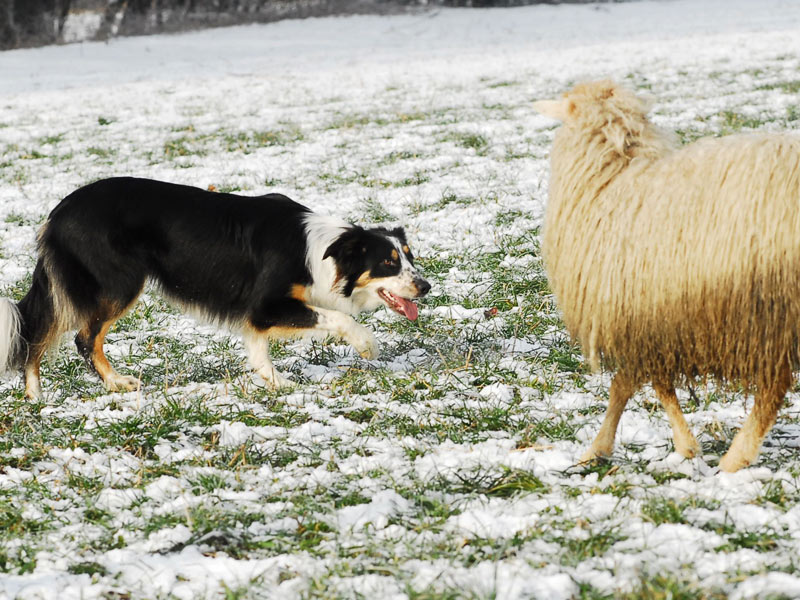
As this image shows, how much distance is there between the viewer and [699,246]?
121 inches

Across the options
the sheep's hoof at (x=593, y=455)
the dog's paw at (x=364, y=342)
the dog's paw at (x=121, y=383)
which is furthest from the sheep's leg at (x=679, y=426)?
the dog's paw at (x=121, y=383)

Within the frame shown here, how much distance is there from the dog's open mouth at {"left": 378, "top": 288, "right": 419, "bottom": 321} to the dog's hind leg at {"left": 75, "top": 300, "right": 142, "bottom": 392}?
146 cm

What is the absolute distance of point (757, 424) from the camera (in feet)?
10.6

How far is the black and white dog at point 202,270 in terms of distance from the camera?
15.9 feet

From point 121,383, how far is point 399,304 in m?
1.60

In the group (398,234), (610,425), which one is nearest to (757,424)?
(610,425)

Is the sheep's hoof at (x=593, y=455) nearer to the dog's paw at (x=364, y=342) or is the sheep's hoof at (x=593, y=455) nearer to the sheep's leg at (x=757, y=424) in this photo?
the sheep's leg at (x=757, y=424)

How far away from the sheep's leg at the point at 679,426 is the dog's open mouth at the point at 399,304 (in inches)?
78.7

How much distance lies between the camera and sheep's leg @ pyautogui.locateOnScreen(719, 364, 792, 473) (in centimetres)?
313

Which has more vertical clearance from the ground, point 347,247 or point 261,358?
point 347,247

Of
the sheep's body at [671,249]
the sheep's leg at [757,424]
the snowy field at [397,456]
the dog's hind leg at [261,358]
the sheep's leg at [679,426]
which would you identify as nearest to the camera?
the snowy field at [397,456]

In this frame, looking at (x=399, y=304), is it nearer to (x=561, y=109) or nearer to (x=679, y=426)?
(x=561, y=109)

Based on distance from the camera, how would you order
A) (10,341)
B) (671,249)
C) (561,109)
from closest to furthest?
(671,249) → (561,109) → (10,341)

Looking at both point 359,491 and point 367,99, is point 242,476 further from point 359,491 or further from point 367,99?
point 367,99
